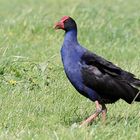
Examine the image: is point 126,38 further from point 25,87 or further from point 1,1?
point 1,1

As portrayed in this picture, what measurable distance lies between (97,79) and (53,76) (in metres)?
1.80

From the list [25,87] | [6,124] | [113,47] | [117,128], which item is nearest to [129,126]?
[117,128]

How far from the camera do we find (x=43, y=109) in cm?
800

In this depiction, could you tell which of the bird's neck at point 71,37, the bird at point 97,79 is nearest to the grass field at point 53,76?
the bird at point 97,79

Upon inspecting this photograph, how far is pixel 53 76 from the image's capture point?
9.40m

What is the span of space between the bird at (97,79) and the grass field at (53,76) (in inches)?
9.0

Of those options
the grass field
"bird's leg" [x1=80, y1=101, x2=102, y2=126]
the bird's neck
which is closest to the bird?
"bird's leg" [x1=80, y1=101, x2=102, y2=126]

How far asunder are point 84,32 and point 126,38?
2.55 ft

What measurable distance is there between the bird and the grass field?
0.23 meters

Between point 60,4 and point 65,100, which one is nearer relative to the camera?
point 65,100

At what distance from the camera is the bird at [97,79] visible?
25.1 feet

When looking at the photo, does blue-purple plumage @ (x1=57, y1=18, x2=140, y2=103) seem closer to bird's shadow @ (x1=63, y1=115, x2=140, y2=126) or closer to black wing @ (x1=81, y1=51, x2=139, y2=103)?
black wing @ (x1=81, y1=51, x2=139, y2=103)

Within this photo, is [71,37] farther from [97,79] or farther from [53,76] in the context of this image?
[53,76]

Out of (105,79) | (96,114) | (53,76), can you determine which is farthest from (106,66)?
(53,76)
